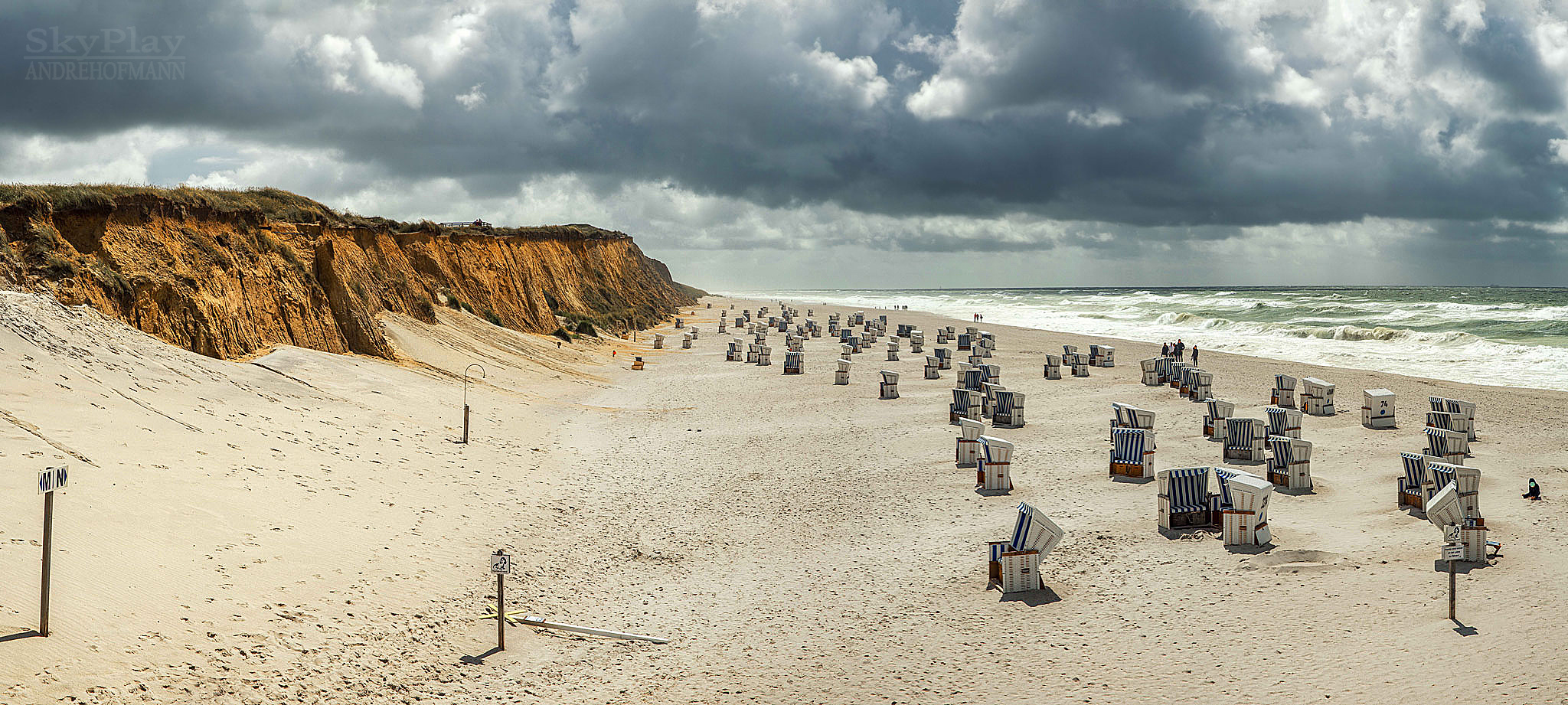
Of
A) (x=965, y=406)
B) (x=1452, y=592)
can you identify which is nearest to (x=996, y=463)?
(x=1452, y=592)

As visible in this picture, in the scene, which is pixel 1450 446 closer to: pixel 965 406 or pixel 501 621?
pixel 965 406

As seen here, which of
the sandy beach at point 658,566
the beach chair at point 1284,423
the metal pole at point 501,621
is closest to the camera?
the sandy beach at point 658,566

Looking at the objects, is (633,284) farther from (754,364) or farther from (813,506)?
(813,506)

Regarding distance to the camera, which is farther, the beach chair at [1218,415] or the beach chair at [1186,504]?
the beach chair at [1218,415]

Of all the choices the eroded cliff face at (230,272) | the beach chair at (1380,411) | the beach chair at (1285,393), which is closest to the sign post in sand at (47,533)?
the eroded cliff face at (230,272)

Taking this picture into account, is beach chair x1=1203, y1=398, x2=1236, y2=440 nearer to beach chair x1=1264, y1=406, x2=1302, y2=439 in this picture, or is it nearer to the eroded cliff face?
beach chair x1=1264, y1=406, x2=1302, y2=439

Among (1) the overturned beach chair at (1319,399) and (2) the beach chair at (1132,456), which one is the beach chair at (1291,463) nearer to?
(2) the beach chair at (1132,456)
